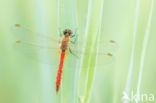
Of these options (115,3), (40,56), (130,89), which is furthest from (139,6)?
(40,56)

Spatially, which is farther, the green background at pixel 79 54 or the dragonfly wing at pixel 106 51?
the dragonfly wing at pixel 106 51

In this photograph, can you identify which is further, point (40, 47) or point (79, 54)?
point (40, 47)

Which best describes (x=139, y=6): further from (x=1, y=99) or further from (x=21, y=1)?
(x=1, y=99)

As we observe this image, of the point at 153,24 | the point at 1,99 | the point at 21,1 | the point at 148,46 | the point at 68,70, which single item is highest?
the point at 21,1

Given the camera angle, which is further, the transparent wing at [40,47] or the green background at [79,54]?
the transparent wing at [40,47]

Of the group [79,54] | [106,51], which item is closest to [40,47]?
[79,54]

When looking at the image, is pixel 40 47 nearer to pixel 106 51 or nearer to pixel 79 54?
pixel 79 54

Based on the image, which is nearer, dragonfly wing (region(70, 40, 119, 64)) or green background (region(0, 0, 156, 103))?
green background (region(0, 0, 156, 103))

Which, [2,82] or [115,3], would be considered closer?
[115,3]

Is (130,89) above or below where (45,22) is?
below

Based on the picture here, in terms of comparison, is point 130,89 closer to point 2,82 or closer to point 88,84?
point 88,84

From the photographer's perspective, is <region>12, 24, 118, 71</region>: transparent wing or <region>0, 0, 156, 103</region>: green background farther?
<region>12, 24, 118, 71</region>: transparent wing
